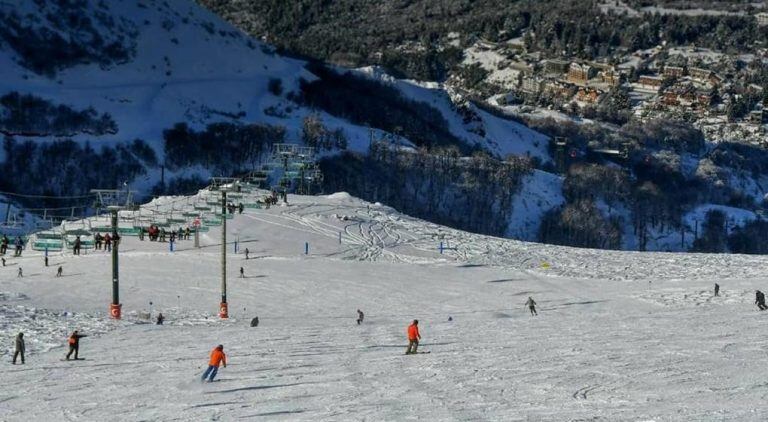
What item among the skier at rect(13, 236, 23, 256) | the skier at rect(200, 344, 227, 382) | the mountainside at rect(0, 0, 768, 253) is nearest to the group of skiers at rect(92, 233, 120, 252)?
the skier at rect(13, 236, 23, 256)

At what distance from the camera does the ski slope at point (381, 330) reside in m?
30.6

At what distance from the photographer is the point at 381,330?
47.6 meters

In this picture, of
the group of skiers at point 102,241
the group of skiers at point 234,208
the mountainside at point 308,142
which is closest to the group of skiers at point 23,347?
the group of skiers at point 102,241

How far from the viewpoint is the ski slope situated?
30.6 m

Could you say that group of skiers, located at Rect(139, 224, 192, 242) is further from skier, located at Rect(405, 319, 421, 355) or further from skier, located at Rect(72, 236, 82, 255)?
skier, located at Rect(405, 319, 421, 355)

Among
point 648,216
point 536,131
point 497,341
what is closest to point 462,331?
point 497,341

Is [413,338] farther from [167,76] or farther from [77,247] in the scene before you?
[167,76]

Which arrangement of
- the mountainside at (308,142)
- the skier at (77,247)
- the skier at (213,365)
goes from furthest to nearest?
the mountainside at (308,142)
the skier at (77,247)
the skier at (213,365)

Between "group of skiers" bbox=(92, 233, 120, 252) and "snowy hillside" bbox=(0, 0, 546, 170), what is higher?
"snowy hillside" bbox=(0, 0, 546, 170)

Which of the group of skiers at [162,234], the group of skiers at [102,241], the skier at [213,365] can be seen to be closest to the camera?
the skier at [213,365]

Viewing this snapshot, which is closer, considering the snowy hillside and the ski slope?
the ski slope

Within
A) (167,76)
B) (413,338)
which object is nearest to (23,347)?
(413,338)

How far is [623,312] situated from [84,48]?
10444 centimetres

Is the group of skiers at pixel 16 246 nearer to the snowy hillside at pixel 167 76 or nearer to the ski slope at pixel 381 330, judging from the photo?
the ski slope at pixel 381 330
